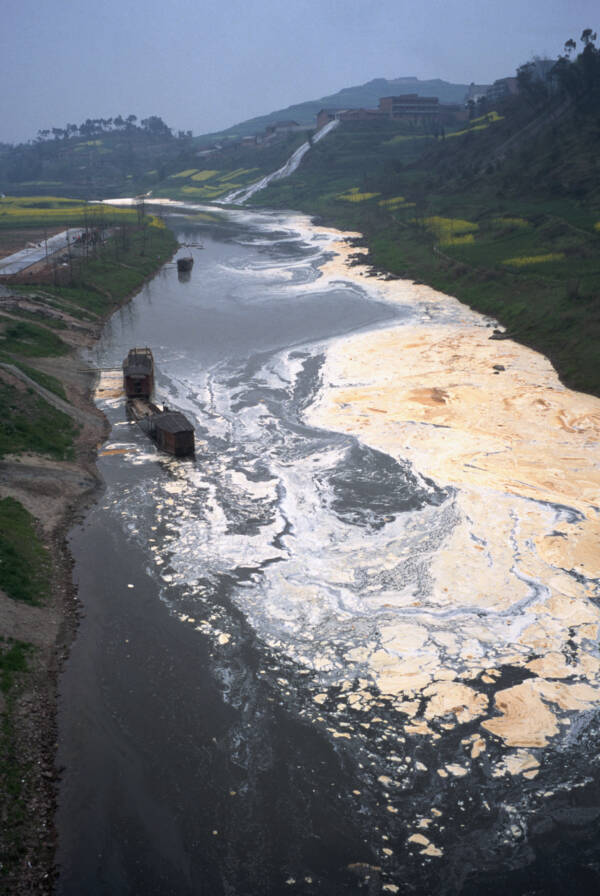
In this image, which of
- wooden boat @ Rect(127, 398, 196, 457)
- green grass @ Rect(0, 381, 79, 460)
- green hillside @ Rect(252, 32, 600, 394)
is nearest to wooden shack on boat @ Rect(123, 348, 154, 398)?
wooden boat @ Rect(127, 398, 196, 457)

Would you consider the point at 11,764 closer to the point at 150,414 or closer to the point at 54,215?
the point at 150,414

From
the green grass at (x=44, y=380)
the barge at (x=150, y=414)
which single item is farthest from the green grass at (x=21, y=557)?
the green grass at (x=44, y=380)

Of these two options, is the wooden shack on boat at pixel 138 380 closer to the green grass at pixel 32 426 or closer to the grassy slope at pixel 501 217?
the green grass at pixel 32 426

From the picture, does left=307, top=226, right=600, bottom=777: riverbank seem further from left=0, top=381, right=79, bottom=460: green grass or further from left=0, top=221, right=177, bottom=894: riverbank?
left=0, top=381, right=79, bottom=460: green grass

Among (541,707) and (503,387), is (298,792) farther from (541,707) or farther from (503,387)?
(503,387)

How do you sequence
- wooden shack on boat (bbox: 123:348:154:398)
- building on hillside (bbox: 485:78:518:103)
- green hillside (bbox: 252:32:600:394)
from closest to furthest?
wooden shack on boat (bbox: 123:348:154:398) < green hillside (bbox: 252:32:600:394) < building on hillside (bbox: 485:78:518:103)

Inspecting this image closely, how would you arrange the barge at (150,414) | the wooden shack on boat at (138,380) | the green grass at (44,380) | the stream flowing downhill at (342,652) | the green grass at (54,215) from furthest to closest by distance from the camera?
the green grass at (54,215), the wooden shack on boat at (138,380), the green grass at (44,380), the barge at (150,414), the stream flowing downhill at (342,652)
